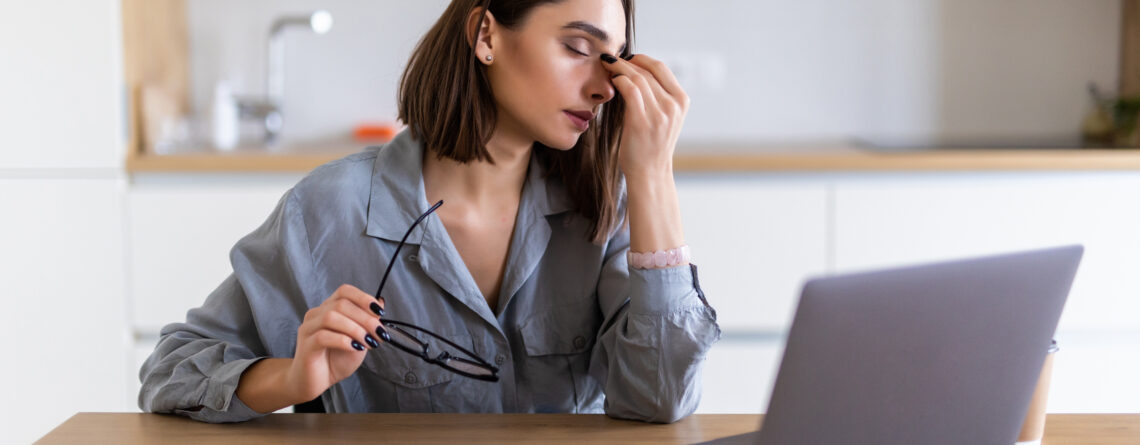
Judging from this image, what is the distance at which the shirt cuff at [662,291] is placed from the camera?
107 centimetres

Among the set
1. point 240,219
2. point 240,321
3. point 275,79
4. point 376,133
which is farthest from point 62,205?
point 240,321

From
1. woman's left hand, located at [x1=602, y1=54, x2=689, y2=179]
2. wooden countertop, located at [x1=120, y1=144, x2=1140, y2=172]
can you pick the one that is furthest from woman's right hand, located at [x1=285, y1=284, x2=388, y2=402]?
wooden countertop, located at [x1=120, y1=144, x2=1140, y2=172]

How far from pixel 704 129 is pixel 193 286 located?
141 centimetres

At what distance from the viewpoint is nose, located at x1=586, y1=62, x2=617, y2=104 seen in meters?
1.21

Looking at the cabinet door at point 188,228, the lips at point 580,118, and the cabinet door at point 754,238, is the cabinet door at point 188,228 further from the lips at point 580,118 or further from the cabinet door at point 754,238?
the lips at point 580,118

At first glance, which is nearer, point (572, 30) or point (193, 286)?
point (572, 30)

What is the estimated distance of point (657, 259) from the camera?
1081 millimetres

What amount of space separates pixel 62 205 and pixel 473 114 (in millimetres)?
1520

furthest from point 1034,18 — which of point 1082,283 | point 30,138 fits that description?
point 30,138

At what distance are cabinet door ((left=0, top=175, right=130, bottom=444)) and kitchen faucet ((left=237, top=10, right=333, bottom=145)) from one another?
19.2 inches

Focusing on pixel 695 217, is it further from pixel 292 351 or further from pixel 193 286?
pixel 292 351

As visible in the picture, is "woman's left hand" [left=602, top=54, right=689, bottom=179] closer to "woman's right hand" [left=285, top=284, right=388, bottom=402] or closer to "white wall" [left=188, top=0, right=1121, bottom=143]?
"woman's right hand" [left=285, top=284, right=388, bottom=402]

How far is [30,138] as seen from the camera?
2.35 meters

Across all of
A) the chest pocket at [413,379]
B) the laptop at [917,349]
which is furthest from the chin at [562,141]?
the laptop at [917,349]
